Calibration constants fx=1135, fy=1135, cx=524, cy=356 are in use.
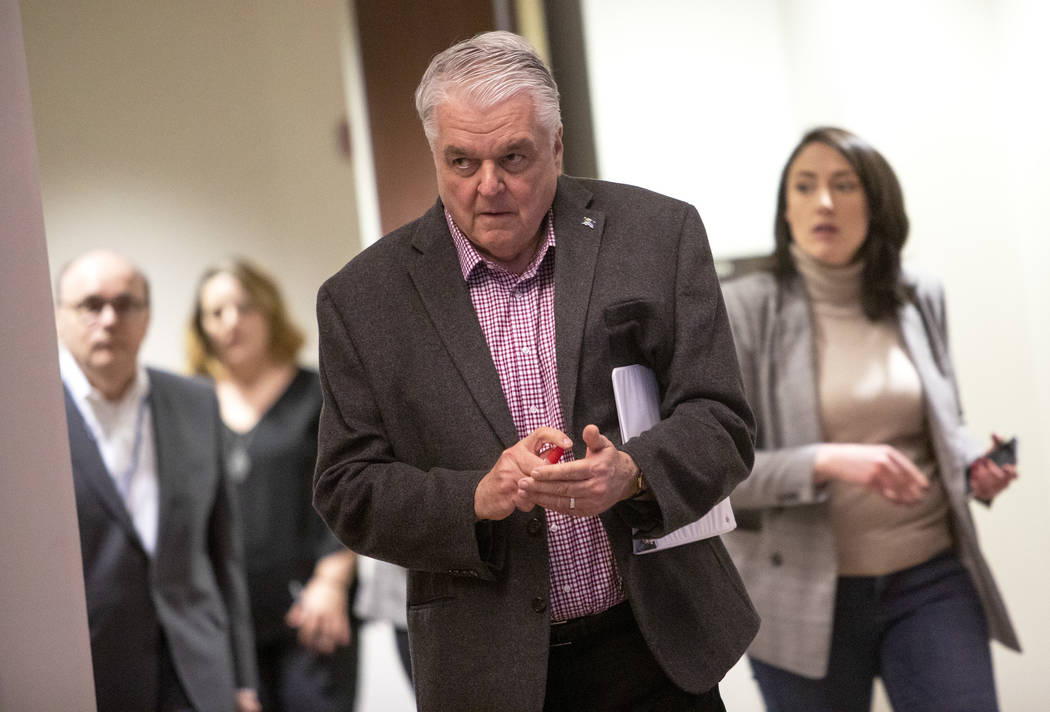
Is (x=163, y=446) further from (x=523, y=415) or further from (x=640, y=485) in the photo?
(x=640, y=485)

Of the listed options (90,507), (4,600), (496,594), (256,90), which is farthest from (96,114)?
(496,594)

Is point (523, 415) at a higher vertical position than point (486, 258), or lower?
lower

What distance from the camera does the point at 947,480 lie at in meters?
2.95

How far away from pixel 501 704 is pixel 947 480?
69.1 inches

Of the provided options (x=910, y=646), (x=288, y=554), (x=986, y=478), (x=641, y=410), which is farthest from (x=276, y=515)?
(x=641, y=410)

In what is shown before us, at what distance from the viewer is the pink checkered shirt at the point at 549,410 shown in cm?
167

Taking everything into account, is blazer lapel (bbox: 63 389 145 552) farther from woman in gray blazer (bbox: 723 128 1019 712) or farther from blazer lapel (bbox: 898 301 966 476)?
blazer lapel (bbox: 898 301 966 476)

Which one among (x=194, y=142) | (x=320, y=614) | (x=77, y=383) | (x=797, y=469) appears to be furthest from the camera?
(x=194, y=142)

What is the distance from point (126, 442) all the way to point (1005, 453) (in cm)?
264

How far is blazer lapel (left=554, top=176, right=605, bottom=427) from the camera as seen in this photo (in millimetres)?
1626

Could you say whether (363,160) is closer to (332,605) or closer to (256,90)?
(256,90)

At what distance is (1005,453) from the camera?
3.07 m

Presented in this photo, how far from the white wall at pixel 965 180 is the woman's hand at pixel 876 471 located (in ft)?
2.55

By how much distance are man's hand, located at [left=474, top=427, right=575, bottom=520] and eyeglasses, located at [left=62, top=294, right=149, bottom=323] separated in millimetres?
2553
